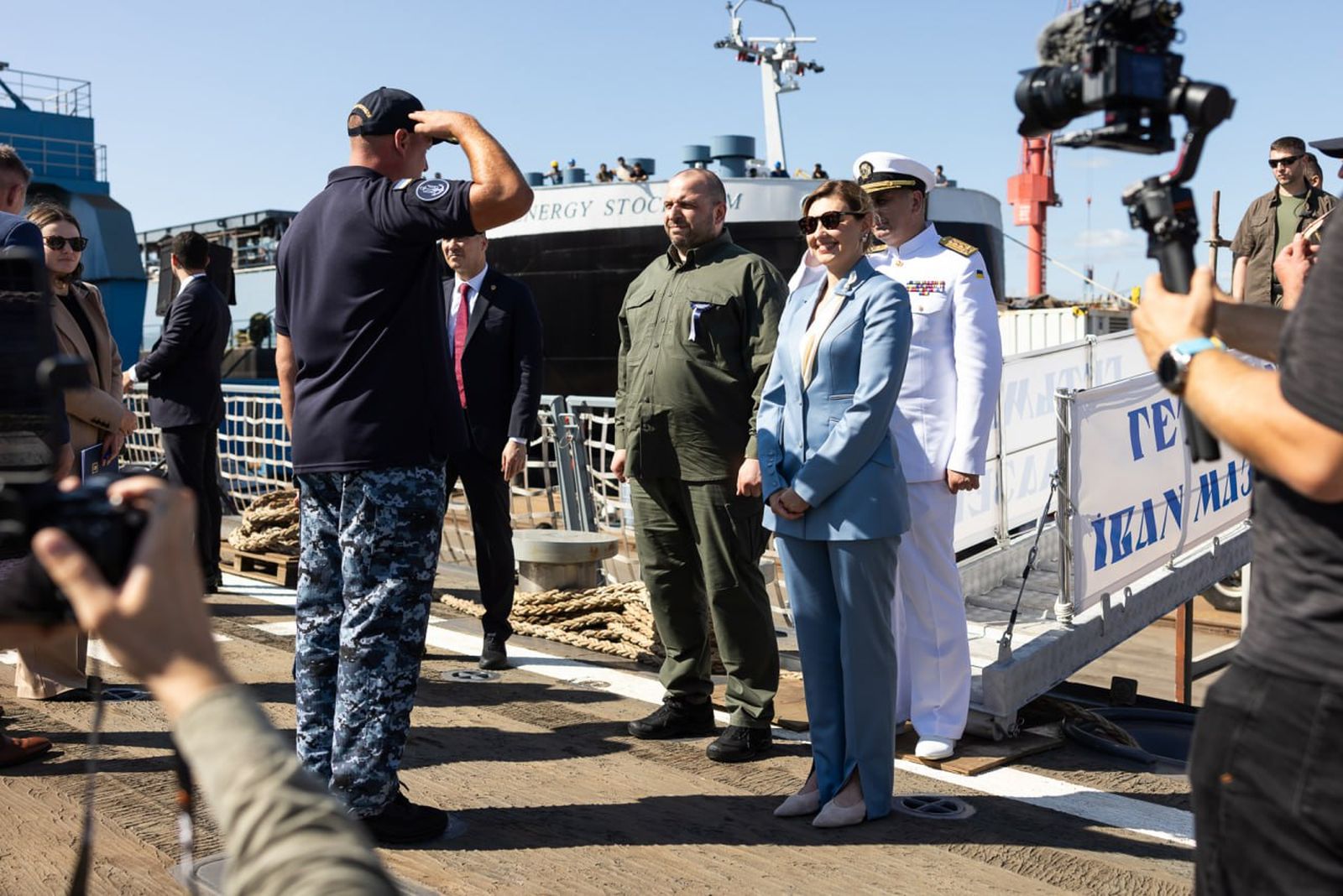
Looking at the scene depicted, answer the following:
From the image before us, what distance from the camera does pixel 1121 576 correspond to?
19.2 feet

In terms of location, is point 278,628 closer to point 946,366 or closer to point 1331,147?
point 946,366

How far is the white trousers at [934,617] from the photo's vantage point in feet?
14.5

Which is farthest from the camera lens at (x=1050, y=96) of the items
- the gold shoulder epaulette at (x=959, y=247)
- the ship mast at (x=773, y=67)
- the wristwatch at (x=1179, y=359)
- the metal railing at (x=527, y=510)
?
the ship mast at (x=773, y=67)

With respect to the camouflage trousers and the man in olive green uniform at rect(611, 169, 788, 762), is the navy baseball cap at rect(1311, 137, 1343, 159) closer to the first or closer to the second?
the man in olive green uniform at rect(611, 169, 788, 762)

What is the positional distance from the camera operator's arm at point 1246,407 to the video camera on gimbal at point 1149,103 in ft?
0.16

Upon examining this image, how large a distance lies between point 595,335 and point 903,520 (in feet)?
50.2

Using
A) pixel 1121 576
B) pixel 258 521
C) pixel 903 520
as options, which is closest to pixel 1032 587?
pixel 1121 576

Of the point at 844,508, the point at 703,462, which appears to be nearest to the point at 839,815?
the point at 844,508

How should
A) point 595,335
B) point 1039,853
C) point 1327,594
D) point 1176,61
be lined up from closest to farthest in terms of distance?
point 1327,594
point 1176,61
point 1039,853
point 595,335

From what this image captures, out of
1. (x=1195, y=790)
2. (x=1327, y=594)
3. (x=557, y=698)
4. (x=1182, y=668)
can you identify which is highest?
(x=1327, y=594)

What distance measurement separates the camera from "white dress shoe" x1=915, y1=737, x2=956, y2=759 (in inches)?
170

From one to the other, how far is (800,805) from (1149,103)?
258 centimetres

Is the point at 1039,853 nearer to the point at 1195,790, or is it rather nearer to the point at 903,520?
the point at 903,520

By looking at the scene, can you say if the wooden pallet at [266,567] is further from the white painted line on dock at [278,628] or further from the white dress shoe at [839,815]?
the white dress shoe at [839,815]
